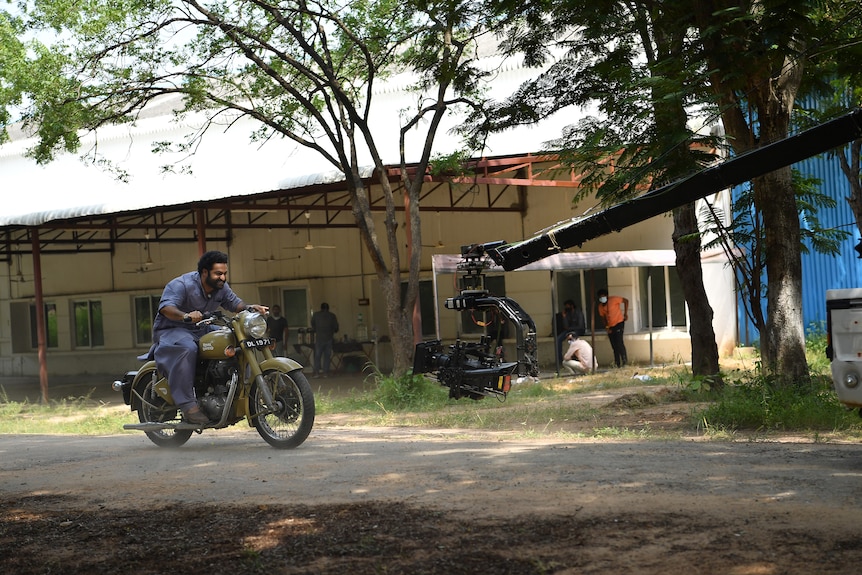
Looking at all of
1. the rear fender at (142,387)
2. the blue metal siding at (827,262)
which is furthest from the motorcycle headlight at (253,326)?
the blue metal siding at (827,262)

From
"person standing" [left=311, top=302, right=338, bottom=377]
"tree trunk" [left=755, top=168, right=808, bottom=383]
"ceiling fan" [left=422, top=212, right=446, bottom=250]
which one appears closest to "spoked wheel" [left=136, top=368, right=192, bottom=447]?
"tree trunk" [left=755, top=168, right=808, bottom=383]

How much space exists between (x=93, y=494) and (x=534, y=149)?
1308 centimetres

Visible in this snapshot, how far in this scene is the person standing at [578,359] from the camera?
19531mm

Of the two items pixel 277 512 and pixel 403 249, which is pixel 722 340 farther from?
pixel 277 512

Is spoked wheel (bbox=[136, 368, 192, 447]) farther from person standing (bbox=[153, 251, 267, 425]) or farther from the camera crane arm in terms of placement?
the camera crane arm

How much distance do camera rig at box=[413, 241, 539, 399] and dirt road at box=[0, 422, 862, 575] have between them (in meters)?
3.57

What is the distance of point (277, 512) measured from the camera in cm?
574

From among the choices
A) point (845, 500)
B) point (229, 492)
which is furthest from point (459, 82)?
point (845, 500)

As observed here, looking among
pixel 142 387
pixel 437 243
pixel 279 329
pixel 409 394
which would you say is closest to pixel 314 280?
pixel 279 329

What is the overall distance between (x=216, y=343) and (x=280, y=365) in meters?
0.69

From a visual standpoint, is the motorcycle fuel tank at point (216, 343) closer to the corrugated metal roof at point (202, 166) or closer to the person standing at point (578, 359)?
the corrugated metal roof at point (202, 166)

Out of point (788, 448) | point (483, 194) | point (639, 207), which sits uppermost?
point (483, 194)

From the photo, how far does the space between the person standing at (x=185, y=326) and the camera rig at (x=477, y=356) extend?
364cm

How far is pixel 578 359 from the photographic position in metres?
19.7
